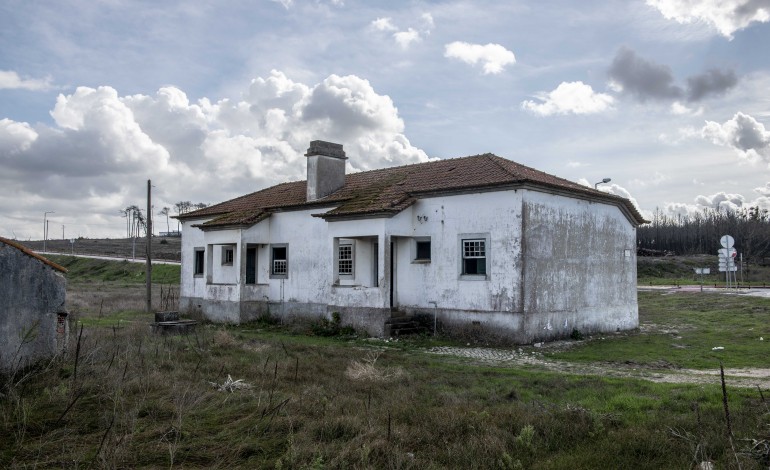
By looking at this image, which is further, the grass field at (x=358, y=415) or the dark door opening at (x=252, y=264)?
the dark door opening at (x=252, y=264)

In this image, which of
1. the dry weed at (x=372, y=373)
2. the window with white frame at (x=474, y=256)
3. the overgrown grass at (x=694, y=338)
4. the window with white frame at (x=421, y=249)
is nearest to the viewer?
the dry weed at (x=372, y=373)

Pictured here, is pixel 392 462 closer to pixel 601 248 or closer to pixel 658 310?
pixel 601 248

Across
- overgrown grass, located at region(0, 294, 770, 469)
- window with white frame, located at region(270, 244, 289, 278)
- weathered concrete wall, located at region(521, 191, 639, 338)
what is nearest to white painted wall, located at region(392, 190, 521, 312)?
weathered concrete wall, located at region(521, 191, 639, 338)

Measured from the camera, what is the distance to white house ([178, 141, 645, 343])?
18.4 metres

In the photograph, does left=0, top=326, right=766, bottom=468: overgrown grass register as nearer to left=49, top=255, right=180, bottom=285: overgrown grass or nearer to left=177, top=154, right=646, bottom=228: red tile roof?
left=177, top=154, right=646, bottom=228: red tile roof

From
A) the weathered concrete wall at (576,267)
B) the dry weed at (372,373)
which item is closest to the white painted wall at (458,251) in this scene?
the weathered concrete wall at (576,267)

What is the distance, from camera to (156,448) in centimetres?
691

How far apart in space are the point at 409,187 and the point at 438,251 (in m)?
2.80

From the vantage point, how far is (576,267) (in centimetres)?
2006

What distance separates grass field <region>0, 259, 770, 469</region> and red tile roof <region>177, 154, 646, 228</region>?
656cm

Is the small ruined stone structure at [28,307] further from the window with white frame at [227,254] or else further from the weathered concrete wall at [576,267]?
the window with white frame at [227,254]

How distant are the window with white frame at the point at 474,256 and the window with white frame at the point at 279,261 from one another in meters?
8.32

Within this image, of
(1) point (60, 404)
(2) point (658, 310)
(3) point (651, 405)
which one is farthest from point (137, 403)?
(2) point (658, 310)

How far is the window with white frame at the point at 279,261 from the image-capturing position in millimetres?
24797
